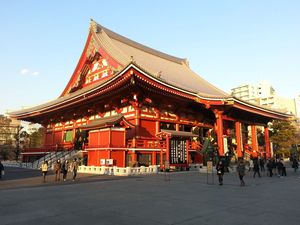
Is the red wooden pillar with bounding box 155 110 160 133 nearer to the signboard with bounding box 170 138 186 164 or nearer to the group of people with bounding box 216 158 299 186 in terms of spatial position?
the signboard with bounding box 170 138 186 164

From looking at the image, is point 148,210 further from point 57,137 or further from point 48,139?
point 48,139

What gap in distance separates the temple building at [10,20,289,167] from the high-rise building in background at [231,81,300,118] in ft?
309

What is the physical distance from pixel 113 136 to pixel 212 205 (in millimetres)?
15531

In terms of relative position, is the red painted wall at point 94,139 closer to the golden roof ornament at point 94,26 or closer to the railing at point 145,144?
the railing at point 145,144

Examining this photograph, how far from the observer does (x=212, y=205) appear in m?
8.88

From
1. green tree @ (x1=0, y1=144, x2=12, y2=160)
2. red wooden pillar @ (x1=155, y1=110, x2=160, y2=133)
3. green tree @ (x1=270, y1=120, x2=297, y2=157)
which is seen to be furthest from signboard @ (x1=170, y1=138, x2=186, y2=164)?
green tree @ (x1=0, y1=144, x2=12, y2=160)

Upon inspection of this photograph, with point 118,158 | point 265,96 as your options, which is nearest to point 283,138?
point 118,158

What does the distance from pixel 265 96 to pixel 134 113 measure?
127333 millimetres

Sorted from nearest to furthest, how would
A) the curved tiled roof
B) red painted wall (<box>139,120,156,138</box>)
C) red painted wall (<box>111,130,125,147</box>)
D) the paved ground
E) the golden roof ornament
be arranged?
the paved ground < red painted wall (<box>111,130,125,147</box>) < red painted wall (<box>139,120,156,138</box>) < the curved tiled roof < the golden roof ornament

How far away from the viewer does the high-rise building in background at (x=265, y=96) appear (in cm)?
12638

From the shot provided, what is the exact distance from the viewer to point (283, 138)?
180 feet

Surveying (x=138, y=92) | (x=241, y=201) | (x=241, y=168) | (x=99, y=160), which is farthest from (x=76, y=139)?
(x=241, y=201)

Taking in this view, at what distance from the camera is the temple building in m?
23.7

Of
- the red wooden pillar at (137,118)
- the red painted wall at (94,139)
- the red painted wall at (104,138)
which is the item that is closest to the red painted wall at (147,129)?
the red wooden pillar at (137,118)
